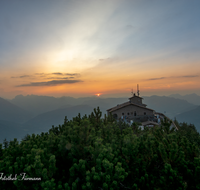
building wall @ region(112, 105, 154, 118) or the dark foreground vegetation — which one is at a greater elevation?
the dark foreground vegetation

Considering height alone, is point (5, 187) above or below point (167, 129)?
below

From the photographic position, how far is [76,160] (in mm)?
5195

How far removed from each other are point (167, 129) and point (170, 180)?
12.8 ft

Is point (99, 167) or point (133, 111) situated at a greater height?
point (99, 167)

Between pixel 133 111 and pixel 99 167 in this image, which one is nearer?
pixel 99 167

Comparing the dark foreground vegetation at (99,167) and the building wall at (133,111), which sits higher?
the dark foreground vegetation at (99,167)

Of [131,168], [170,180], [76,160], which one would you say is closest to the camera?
[170,180]

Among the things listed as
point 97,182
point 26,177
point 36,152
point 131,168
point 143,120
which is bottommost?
point 143,120

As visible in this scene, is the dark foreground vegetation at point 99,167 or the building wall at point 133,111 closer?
the dark foreground vegetation at point 99,167

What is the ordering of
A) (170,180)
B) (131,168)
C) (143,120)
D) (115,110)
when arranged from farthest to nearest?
(115,110) → (143,120) → (131,168) → (170,180)

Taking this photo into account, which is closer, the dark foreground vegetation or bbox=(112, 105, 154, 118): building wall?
the dark foreground vegetation

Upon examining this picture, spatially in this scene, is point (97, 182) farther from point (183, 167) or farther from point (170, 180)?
point (183, 167)

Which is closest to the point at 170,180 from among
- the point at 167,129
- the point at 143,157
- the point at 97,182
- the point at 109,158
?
the point at 143,157

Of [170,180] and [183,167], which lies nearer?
[170,180]
